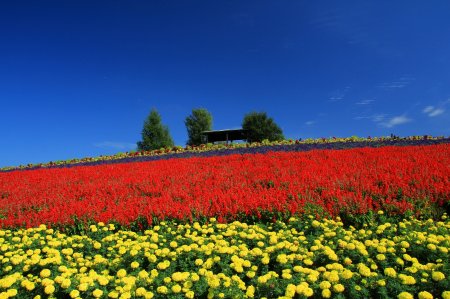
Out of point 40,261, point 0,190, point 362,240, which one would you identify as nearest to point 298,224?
point 362,240

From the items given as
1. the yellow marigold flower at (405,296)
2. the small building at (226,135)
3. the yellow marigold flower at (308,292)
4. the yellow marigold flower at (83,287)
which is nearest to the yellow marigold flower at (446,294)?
the yellow marigold flower at (405,296)

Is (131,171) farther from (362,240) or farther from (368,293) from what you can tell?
(368,293)

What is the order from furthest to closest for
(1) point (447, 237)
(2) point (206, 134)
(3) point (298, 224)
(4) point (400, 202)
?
1. (2) point (206, 134)
2. (4) point (400, 202)
3. (3) point (298, 224)
4. (1) point (447, 237)

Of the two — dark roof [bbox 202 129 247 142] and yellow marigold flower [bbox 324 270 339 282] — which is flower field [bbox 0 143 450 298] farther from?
dark roof [bbox 202 129 247 142]

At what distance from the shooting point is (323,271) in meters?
3.79

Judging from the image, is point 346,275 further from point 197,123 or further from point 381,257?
point 197,123

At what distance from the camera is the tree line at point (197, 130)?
36062 millimetres

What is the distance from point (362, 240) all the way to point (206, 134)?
126 feet

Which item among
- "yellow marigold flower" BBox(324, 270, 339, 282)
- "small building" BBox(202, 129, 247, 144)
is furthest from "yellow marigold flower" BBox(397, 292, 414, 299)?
"small building" BBox(202, 129, 247, 144)

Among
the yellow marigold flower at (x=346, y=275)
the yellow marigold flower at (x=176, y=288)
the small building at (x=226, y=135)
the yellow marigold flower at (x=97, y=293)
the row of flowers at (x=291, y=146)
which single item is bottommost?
the yellow marigold flower at (x=346, y=275)

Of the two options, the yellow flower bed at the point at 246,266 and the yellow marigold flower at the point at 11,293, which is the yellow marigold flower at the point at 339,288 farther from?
the yellow marigold flower at the point at 11,293

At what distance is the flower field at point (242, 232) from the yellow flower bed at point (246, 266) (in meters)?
0.02

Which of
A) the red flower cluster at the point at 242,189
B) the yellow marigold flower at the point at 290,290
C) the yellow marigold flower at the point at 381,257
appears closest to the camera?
the yellow marigold flower at the point at 290,290

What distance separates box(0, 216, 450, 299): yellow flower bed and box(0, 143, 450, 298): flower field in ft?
0.06
